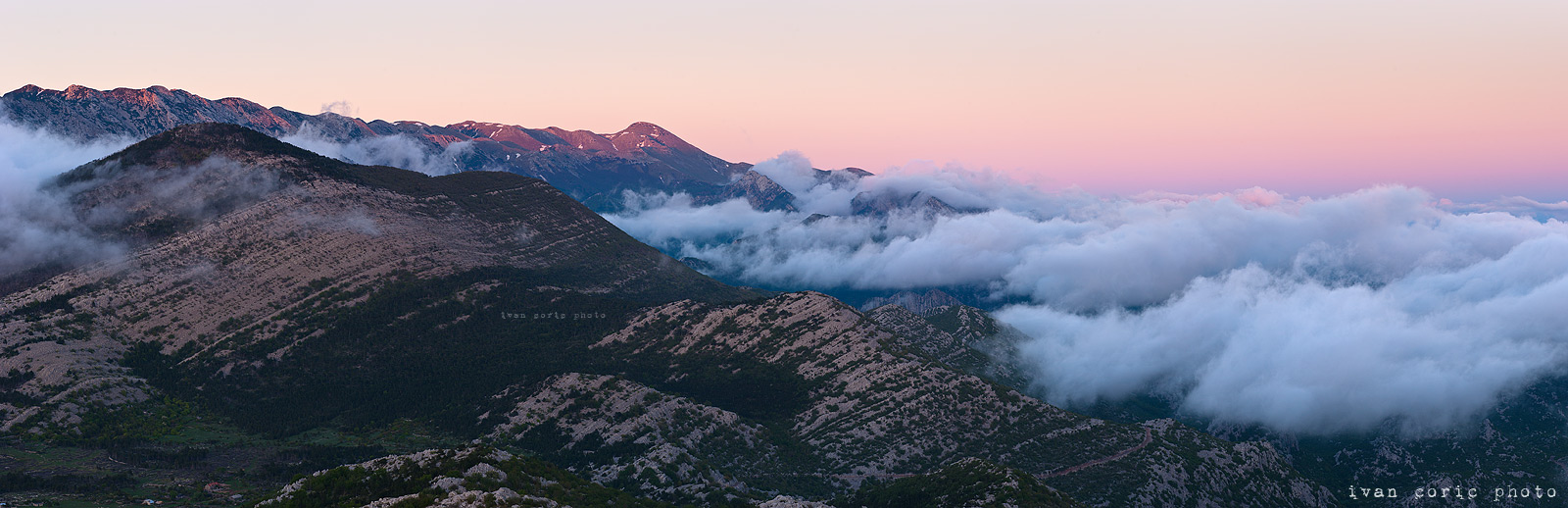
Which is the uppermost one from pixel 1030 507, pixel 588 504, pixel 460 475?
pixel 460 475

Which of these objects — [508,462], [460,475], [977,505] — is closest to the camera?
[460,475]

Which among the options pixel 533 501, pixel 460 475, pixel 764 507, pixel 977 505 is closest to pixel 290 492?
pixel 460 475

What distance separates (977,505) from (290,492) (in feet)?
416

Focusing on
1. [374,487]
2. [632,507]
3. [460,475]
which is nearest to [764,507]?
[632,507]

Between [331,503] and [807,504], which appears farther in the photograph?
[807,504]

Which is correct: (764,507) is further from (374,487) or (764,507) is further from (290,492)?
(290,492)

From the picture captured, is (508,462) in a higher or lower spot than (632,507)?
higher

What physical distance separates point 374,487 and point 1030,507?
4843 inches

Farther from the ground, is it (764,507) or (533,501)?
(533,501)

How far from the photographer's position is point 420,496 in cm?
15262

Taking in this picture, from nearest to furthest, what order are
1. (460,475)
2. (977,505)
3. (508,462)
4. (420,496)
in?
(420,496) → (460,475) → (508,462) → (977,505)

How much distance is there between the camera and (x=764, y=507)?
7456 inches

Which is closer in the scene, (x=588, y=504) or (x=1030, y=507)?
(x=588, y=504)

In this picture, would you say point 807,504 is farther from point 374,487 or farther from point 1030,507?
point 374,487
